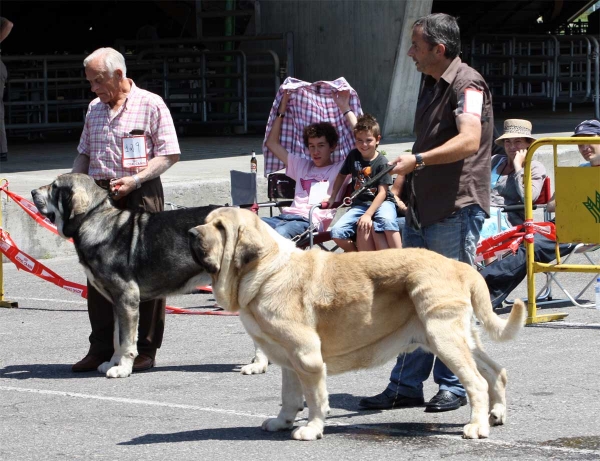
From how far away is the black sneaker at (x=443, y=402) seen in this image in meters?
5.88

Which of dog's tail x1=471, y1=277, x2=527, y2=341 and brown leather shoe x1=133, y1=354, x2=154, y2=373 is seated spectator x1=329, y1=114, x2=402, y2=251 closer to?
brown leather shoe x1=133, y1=354, x2=154, y2=373

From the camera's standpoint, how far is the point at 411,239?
6.10 m

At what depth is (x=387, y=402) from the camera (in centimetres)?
602

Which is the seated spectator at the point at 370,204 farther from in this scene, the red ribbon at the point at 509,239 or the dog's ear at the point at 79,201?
the dog's ear at the point at 79,201

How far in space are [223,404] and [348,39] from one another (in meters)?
14.8

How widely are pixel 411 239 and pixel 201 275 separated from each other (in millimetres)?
1812

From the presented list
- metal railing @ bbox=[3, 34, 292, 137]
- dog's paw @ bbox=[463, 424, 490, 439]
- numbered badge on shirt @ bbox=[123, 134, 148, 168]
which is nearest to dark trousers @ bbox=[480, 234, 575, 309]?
numbered badge on shirt @ bbox=[123, 134, 148, 168]

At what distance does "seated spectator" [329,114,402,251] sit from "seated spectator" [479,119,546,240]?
3.24 feet

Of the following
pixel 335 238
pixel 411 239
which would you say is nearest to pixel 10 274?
pixel 335 238

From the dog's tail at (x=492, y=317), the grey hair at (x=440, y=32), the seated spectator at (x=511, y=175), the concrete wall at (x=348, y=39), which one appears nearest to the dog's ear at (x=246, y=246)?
the dog's tail at (x=492, y=317)

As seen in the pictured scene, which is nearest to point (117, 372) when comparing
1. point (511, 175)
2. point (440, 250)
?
point (440, 250)

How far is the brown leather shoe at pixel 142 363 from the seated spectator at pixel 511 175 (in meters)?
3.30

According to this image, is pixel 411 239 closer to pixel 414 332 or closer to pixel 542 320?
pixel 414 332

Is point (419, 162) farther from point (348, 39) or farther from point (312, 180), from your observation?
point (348, 39)
